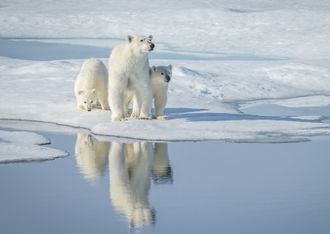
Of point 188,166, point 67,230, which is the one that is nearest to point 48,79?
point 188,166

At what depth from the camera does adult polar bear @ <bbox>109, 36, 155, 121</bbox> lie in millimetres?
9852

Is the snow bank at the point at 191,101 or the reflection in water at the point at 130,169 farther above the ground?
the reflection in water at the point at 130,169

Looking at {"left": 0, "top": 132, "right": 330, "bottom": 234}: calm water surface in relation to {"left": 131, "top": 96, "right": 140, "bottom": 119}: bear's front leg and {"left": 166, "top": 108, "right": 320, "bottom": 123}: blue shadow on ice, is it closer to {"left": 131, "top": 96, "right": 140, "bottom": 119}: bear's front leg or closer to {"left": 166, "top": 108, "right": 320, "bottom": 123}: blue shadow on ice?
{"left": 131, "top": 96, "right": 140, "bottom": 119}: bear's front leg

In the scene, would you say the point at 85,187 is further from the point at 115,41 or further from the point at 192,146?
the point at 115,41

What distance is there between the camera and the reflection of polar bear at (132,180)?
6.01m

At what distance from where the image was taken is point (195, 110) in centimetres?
1162

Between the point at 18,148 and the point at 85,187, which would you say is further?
the point at 18,148

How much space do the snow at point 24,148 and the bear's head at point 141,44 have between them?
166 centimetres

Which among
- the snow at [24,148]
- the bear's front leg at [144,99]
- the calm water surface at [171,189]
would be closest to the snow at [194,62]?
the bear's front leg at [144,99]

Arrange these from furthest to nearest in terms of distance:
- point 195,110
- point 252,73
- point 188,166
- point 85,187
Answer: point 252,73 → point 195,110 → point 188,166 → point 85,187

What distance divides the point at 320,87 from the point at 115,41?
9765mm

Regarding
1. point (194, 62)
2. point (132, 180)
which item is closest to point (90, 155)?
point (132, 180)

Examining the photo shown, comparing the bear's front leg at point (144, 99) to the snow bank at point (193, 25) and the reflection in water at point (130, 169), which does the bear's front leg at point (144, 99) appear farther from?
the snow bank at point (193, 25)

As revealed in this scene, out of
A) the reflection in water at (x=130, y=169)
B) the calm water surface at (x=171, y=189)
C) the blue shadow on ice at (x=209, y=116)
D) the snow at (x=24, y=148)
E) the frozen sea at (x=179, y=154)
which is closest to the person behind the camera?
the calm water surface at (x=171, y=189)
